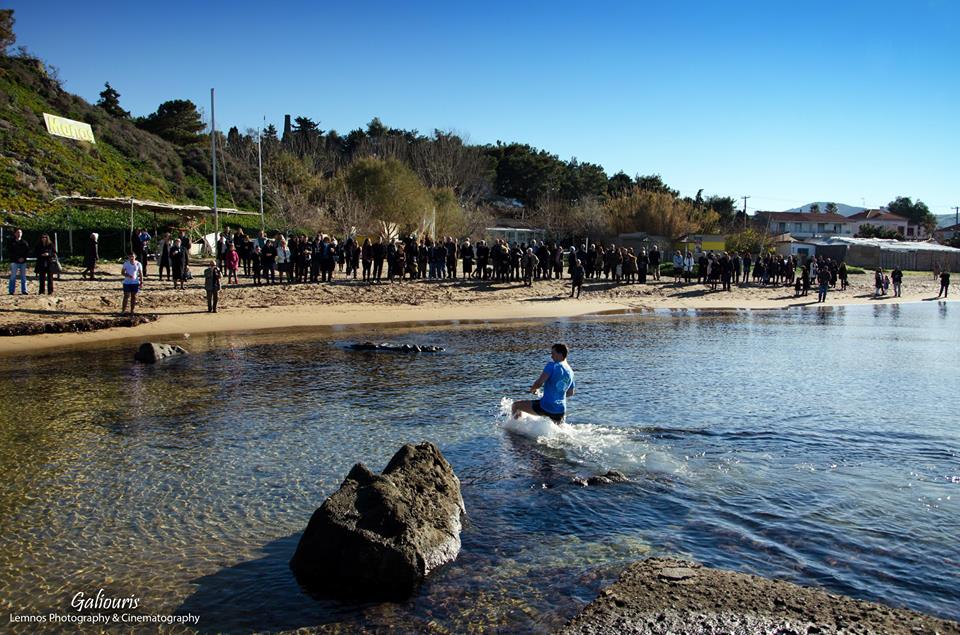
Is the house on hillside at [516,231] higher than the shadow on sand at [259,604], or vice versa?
the house on hillside at [516,231]

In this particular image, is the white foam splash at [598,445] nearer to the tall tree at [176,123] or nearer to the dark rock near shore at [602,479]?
the dark rock near shore at [602,479]

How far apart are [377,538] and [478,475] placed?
2.87 m

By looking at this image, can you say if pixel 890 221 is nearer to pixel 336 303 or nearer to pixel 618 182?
pixel 618 182

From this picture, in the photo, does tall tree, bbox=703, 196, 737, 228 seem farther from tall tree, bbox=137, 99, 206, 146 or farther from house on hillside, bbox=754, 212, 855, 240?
tall tree, bbox=137, 99, 206, 146

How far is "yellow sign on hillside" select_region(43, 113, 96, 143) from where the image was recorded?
1770 inches

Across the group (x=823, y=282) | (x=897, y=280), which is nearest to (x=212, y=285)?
(x=823, y=282)

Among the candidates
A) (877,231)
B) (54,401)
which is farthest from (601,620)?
(877,231)

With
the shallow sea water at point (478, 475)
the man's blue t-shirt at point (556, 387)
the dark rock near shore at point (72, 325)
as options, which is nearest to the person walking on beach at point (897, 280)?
the shallow sea water at point (478, 475)

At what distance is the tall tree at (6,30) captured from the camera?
52.6 meters

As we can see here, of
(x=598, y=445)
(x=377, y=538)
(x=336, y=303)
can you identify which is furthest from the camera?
(x=336, y=303)

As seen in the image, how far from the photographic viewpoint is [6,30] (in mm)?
52812

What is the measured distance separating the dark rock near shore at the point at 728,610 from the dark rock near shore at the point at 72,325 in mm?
16522

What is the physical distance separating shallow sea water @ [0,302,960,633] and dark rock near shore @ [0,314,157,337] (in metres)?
2.32

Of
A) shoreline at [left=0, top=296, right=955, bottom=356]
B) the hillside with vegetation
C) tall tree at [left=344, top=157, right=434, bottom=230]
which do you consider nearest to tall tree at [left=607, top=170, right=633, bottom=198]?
the hillside with vegetation
